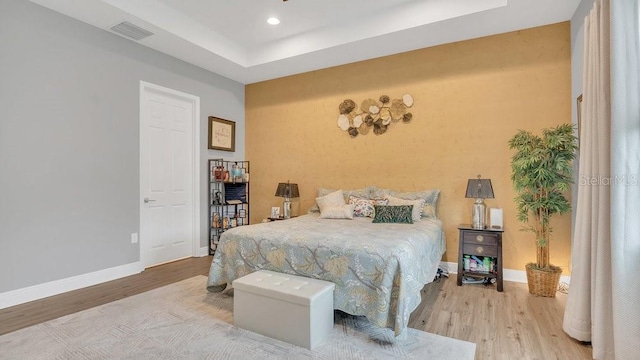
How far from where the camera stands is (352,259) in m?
2.29

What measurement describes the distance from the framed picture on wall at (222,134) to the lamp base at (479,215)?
3752 millimetres

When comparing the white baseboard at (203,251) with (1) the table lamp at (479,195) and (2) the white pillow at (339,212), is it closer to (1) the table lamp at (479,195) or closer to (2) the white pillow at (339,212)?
(2) the white pillow at (339,212)

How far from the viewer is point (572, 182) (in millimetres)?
3088

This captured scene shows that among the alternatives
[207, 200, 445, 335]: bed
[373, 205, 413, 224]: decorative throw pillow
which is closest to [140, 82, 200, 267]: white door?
[207, 200, 445, 335]: bed

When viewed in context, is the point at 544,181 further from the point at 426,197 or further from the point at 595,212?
the point at 426,197

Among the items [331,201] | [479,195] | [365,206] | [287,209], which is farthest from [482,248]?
[287,209]

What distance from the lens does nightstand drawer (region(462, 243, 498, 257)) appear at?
3248mm

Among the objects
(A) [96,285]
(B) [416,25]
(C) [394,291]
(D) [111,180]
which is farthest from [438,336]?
(D) [111,180]

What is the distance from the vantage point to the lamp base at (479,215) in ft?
11.2

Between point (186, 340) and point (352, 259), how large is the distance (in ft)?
4.28

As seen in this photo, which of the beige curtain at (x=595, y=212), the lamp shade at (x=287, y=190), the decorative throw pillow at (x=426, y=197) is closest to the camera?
the beige curtain at (x=595, y=212)

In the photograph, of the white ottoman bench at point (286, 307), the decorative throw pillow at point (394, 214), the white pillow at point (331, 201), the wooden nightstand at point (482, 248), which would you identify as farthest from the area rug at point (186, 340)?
the white pillow at point (331, 201)

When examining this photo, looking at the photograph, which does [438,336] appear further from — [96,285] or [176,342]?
[96,285]

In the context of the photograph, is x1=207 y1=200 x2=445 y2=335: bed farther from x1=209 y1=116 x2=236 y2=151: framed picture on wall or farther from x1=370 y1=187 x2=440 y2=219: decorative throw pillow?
x1=209 y1=116 x2=236 y2=151: framed picture on wall
